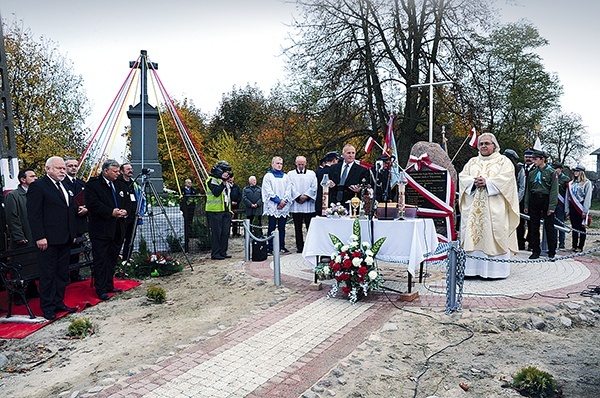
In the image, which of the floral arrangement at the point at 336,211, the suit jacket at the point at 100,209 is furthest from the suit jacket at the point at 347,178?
the suit jacket at the point at 100,209

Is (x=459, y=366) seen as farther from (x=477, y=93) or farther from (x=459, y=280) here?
(x=477, y=93)

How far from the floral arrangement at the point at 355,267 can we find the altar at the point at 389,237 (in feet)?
0.56

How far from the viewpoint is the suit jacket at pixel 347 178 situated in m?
8.44

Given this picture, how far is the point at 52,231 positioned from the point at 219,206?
3992 mm

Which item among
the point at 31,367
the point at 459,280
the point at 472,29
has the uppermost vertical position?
the point at 472,29

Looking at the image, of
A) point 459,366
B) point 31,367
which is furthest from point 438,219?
point 31,367

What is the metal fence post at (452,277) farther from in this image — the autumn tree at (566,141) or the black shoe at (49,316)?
the autumn tree at (566,141)

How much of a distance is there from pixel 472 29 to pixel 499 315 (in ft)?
46.9

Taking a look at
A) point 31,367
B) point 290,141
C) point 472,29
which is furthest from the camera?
point 290,141

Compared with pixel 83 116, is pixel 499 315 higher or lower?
lower

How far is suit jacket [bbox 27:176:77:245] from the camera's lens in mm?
6027

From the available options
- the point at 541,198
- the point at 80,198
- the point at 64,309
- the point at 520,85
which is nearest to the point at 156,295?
the point at 64,309

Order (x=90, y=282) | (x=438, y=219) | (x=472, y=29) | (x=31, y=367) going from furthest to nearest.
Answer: (x=472, y=29), (x=438, y=219), (x=90, y=282), (x=31, y=367)

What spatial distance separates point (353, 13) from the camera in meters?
17.3
